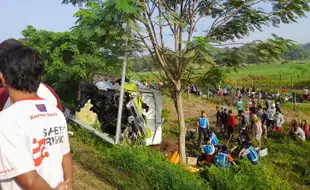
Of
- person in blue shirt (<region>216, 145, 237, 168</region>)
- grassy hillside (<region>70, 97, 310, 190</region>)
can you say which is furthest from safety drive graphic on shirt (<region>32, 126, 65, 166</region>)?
person in blue shirt (<region>216, 145, 237, 168</region>)

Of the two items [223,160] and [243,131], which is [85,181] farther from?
[243,131]

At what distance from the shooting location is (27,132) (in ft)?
5.44

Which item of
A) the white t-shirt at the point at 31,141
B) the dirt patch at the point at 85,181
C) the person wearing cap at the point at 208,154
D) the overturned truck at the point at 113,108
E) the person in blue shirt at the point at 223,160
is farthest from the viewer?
the person wearing cap at the point at 208,154

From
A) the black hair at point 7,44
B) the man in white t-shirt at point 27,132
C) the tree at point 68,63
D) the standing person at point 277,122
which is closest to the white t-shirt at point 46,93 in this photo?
the black hair at point 7,44

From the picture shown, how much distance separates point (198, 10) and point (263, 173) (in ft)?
14.7

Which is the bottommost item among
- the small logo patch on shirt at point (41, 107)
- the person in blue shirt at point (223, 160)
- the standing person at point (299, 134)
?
the standing person at point (299, 134)

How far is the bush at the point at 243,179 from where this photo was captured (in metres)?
8.30

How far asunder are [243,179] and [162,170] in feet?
8.35

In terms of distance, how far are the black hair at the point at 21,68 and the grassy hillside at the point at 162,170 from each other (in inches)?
152

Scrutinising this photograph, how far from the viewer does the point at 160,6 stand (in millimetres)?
9445

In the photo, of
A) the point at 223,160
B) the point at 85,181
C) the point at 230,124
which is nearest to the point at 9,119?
the point at 85,181

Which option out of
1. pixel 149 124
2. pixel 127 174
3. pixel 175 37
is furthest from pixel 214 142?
pixel 127 174

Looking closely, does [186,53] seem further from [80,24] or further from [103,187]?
[103,187]

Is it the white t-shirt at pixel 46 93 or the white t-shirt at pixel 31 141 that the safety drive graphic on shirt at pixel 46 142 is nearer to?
the white t-shirt at pixel 31 141
